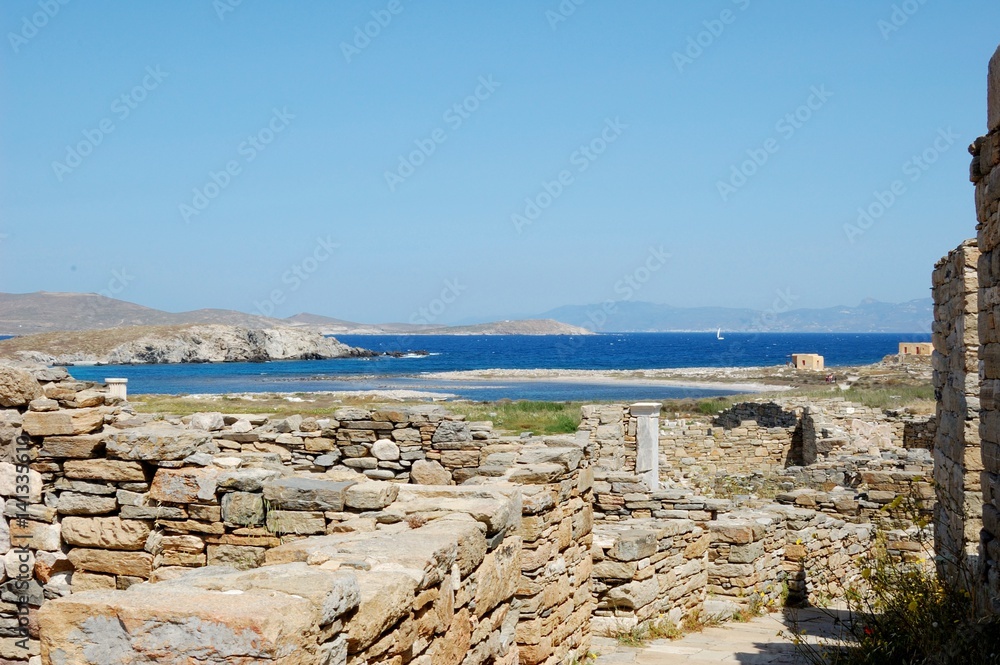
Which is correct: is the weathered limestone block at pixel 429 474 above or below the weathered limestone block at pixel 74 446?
below

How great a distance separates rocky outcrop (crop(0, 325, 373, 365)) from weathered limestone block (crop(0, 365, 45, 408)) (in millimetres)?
90942

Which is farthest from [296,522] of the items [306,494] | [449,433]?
[449,433]

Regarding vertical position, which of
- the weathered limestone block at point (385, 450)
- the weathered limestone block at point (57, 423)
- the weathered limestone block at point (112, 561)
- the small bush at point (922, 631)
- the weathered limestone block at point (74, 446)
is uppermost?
the weathered limestone block at point (57, 423)

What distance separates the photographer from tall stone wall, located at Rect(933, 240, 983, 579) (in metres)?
8.02

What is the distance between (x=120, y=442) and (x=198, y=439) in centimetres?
51

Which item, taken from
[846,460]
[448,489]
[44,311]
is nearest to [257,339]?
[44,311]

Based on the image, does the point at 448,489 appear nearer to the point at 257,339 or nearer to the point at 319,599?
the point at 319,599

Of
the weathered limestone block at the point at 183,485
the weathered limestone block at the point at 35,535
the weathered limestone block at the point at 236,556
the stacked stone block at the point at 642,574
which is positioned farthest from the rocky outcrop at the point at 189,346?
the weathered limestone block at the point at 236,556

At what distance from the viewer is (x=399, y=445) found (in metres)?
10.1

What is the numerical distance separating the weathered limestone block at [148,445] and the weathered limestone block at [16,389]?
774 millimetres

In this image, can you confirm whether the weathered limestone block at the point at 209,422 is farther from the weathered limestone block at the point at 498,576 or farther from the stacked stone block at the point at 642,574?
the weathered limestone block at the point at 498,576

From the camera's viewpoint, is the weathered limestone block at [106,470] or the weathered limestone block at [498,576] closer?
the weathered limestone block at [498,576]

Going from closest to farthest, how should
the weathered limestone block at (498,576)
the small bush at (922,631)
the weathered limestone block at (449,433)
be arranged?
the weathered limestone block at (498,576)
the small bush at (922,631)
the weathered limestone block at (449,433)

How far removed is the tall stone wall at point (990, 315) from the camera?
5641 mm
